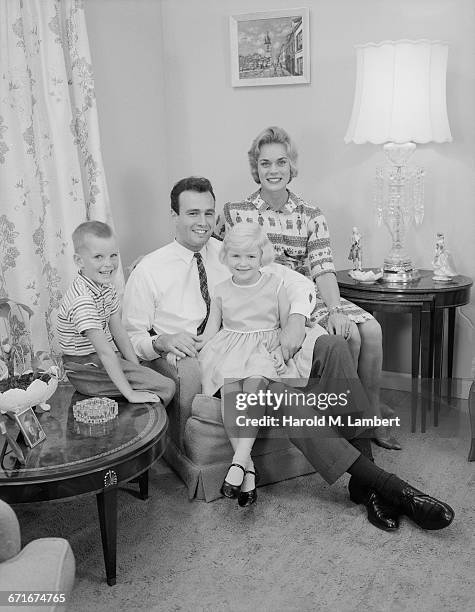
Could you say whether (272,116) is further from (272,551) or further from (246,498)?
(272,551)

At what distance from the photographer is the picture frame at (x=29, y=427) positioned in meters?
2.29

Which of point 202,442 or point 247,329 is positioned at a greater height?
point 247,329

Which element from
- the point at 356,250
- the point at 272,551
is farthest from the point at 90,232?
the point at 356,250

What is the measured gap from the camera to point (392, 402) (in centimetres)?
390

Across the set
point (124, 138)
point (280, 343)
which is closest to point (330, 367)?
point (280, 343)

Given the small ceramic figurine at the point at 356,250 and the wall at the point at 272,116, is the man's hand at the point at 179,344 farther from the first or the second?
the wall at the point at 272,116

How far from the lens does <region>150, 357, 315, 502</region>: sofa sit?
2779 mm

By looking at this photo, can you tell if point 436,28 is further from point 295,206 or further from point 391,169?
point 295,206

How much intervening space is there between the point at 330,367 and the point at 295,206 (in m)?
0.87

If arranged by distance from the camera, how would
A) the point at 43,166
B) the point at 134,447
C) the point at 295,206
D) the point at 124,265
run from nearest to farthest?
the point at 134,447 < the point at 43,166 < the point at 295,206 < the point at 124,265

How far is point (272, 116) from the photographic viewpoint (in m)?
4.06

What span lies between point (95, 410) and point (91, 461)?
29 centimetres

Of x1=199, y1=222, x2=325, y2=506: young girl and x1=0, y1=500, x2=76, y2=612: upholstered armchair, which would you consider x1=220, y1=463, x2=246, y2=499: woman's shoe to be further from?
x1=0, y1=500, x2=76, y2=612: upholstered armchair

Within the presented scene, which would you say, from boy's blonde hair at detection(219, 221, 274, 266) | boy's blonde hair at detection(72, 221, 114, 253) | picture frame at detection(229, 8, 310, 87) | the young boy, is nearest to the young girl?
boy's blonde hair at detection(219, 221, 274, 266)
